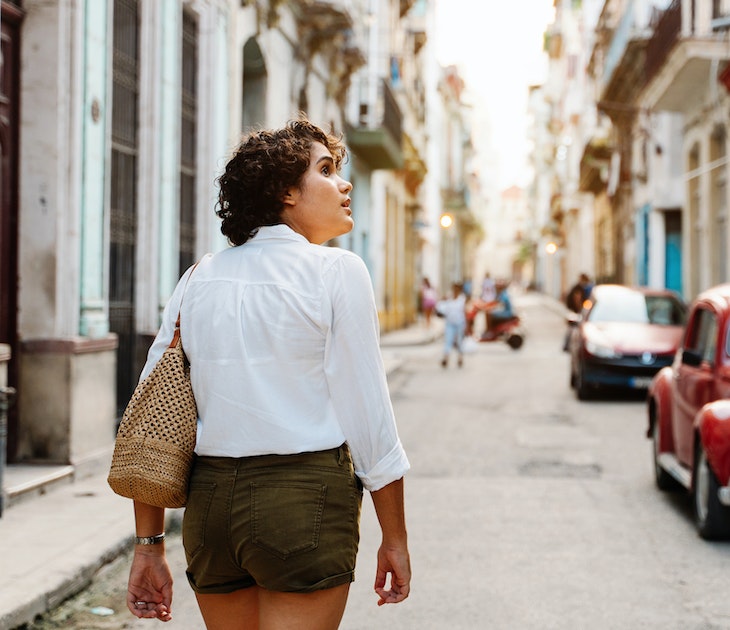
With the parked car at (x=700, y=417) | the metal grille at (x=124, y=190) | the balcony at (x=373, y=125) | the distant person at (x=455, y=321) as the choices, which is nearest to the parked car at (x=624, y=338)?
the distant person at (x=455, y=321)

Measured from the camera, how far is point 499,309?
29.5 m

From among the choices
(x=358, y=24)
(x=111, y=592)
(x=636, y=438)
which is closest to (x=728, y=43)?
(x=358, y=24)

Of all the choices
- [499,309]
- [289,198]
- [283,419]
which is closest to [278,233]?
[289,198]

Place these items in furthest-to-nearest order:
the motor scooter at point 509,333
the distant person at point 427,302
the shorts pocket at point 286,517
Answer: the distant person at point 427,302 < the motor scooter at point 509,333 < the shorts pocket at point 286,517

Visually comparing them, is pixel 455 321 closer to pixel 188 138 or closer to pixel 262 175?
pixel 188 138

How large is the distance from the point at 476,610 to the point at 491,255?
469 ft

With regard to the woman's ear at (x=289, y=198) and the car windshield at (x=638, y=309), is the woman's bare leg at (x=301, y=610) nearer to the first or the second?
the woman's ear at (x=289, y=198)

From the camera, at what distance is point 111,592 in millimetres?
5859

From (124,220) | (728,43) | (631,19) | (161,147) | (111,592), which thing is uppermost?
(631,19)

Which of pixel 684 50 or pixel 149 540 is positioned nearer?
pixel 149 540

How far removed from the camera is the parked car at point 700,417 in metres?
6.88

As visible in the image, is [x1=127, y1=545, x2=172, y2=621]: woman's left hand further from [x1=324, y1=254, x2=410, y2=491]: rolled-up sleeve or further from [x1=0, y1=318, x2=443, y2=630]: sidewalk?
[x1=0, y1=318, x2=443, y2=630]: sidewalk

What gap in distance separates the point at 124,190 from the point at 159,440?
8.43 meters

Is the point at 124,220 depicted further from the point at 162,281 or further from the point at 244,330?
the point at 244,330
